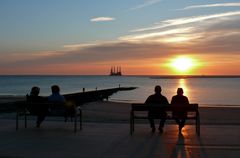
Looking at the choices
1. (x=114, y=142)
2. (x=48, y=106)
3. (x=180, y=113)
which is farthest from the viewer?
(x=48, y=106)

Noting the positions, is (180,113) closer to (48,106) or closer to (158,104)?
(158,104)

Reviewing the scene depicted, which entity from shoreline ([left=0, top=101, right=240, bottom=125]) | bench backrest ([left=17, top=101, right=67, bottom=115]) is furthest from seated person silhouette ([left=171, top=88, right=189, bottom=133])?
bench backrest ([left=17, top=101, right=67, bottom=115])

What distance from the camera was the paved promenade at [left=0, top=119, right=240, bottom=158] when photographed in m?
7.94

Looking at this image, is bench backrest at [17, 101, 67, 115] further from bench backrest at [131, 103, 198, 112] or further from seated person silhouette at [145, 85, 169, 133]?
seated person silhouette at [145, 85, 169, 133]

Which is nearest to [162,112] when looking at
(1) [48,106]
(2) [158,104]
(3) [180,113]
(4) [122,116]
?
(2) [158,104]

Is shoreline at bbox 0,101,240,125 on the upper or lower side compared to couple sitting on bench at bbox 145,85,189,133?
lower

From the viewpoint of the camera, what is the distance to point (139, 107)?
36.0ft

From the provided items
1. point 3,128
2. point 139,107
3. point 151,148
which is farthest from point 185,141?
point 3,128

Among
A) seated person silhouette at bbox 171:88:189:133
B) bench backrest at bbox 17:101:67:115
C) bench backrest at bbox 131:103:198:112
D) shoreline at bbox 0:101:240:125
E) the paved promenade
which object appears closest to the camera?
the paved promenade

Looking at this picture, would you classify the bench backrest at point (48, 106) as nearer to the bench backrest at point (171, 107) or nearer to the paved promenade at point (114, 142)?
the paved promenade at point (114, 142)

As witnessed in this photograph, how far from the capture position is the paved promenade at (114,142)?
26.0 ft

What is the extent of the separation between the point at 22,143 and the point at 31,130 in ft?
6.79

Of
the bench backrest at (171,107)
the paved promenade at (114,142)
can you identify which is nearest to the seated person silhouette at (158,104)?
the bench backrest at (171,107)

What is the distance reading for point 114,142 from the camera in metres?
9.17
